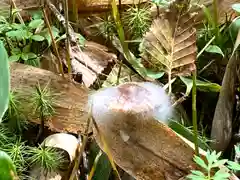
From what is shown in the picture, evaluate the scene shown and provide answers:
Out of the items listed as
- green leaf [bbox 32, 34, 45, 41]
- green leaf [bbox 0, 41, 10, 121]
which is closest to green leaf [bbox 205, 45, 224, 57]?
green leaf [bbox 32, 34, 45, 41]

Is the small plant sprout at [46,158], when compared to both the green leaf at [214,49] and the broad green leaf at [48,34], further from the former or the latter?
the green leaf at [214,49]

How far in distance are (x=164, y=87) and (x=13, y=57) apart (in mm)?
325

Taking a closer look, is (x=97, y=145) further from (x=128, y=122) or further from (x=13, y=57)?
(x=13, y=57)

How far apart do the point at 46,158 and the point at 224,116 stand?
14.3 inches

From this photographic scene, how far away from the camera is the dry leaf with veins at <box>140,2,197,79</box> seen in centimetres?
132

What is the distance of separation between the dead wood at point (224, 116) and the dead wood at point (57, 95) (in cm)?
26

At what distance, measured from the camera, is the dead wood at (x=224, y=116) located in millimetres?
1224

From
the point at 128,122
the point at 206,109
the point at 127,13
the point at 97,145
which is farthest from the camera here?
the point at 127,13

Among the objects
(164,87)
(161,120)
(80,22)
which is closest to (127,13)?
(80,22)

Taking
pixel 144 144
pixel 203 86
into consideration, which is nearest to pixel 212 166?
pixel 144 144

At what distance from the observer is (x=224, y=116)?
48.6 inches

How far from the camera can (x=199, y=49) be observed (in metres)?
1.38

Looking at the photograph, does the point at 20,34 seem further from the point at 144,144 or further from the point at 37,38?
the point at 144,144

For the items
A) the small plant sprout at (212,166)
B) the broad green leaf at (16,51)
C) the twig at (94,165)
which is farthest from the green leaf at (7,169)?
Answer: the broad green leaf at (16,51)
